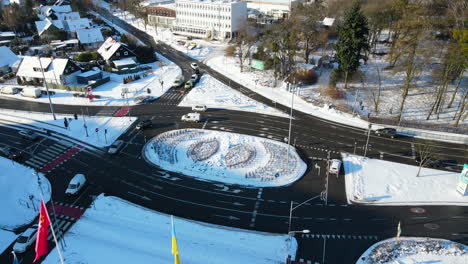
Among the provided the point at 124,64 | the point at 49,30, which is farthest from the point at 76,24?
the point at 124,64

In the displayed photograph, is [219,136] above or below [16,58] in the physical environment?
below

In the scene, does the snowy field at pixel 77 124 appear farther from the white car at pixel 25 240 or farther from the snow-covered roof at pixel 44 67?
the white car at pixel 25 240

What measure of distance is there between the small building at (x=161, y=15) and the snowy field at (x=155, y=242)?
A: 99828 mm

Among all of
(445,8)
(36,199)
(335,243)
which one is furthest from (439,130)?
(36,199)

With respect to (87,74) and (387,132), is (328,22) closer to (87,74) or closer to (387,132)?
(387,132)

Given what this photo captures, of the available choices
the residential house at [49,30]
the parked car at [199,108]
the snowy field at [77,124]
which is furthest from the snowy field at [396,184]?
the residential house at [49,30]

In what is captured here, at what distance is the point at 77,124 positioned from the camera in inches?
2376

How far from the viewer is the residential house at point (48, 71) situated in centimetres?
7644

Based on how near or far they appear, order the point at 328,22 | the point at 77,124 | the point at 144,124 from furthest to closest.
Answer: the point at 328,22, the point at 77,124, the point at 144,124

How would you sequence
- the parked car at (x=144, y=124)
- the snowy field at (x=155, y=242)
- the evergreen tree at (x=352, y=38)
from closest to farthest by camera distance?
the snowy field at (x=155, y=242) → the parked car at (x=144, y=124) → the evergreen tree at (x=352, y=38)

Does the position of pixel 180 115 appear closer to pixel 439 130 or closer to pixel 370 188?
pixel 370 188

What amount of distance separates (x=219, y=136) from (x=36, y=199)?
2724cm

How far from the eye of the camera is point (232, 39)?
11075cm

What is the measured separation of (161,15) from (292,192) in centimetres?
10549
